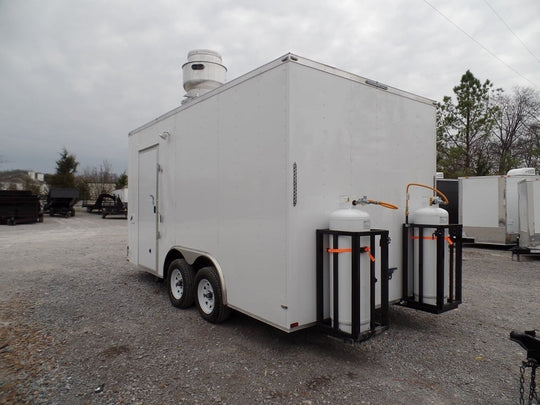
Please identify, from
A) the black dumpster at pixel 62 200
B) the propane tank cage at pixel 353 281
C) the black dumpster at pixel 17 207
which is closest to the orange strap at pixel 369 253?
the propane tank cage at pixel 353 281

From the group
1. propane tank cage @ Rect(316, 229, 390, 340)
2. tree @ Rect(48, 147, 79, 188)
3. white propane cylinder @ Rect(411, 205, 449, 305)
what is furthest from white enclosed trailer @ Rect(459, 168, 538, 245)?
tree @ Rect(48, 147, 79, 188)

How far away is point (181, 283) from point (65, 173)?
3898 cm

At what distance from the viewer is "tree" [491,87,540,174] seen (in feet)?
72.3

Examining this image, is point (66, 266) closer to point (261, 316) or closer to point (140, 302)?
point (140, 302)

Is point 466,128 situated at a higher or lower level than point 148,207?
higher

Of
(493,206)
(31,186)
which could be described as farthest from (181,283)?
(31,186)

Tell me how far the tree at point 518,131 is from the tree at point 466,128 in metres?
2.35

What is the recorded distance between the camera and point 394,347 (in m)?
3.75

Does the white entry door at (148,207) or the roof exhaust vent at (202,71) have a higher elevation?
the roof exhaust vent at (202,71)

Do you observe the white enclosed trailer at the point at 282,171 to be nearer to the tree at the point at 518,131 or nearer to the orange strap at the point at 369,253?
the orange strap at the point at 369,253

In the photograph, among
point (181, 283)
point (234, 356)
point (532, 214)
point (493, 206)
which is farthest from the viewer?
point (493, 206)

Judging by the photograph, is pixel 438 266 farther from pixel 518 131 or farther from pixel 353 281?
pixel 518 131

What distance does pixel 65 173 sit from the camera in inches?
1476

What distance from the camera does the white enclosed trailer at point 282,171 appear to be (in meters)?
3.22
